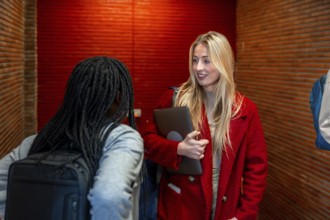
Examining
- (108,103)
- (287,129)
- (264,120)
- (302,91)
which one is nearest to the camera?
(108,103)

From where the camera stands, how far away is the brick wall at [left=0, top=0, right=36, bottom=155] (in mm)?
3480

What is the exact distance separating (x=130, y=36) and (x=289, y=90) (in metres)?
2.06

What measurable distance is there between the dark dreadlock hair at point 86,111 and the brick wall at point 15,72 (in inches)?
81.9

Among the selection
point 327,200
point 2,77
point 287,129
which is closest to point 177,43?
point 287,129

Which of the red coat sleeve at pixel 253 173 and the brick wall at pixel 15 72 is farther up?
the brick wall at pixel 15 72

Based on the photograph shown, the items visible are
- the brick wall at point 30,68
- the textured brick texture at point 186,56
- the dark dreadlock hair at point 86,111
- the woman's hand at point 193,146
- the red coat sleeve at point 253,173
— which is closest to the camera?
the dark dreadlock hair at point 86,111

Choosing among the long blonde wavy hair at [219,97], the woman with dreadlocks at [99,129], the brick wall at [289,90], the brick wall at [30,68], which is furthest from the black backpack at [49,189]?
the brick wall at [30,68]

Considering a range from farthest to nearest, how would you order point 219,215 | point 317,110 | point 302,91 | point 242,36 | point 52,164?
point 242,36, point 302,91, point 219,215, point 317,110, point 52,164

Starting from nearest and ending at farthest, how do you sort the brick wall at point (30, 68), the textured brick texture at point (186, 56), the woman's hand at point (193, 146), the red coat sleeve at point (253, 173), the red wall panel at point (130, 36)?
the woman's hand at point (193, 146)
the red coat sleeve at point (253, 173)
the textured brick texture at point (186, 56)
the brick wall at point (30, 68)
the red wall panel at point (130, 36)

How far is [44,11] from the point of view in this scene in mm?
4789

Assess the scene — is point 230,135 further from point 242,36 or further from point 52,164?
point 242,36

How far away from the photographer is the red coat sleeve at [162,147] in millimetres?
2260

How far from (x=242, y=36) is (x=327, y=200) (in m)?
2.45

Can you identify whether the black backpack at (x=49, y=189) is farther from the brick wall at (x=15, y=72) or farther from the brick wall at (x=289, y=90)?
the brick wall at (x=289, y=90)
